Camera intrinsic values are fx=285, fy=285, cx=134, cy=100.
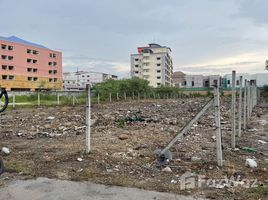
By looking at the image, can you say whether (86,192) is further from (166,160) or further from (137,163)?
(166,160)

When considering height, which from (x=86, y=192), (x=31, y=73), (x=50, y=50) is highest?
(x=50, y=50)

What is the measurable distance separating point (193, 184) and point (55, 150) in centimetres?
287

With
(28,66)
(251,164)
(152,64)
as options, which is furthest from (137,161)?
(152,64)

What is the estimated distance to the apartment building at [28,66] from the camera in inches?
2224

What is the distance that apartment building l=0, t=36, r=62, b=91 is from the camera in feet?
185

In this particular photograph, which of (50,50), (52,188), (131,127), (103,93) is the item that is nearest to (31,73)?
(50,50)

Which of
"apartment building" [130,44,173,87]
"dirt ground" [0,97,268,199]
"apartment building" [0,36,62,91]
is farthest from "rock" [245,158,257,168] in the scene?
"apartment building" [130,44,173,87]

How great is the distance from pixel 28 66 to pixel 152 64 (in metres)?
37.7

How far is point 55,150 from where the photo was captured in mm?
5422

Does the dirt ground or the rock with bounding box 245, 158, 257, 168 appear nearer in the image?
the dirt ground

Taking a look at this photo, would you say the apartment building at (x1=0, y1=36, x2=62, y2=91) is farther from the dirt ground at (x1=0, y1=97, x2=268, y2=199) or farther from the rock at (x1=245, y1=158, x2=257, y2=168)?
the rock at (x1=245, y1=158, x2=257, y2=168)

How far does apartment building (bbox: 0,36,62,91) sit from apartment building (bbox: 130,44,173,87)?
25.0 metres

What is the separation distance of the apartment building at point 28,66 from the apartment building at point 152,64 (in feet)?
81.9

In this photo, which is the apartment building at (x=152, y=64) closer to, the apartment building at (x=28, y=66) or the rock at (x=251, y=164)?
the apartment building at (x=28, y=66)
